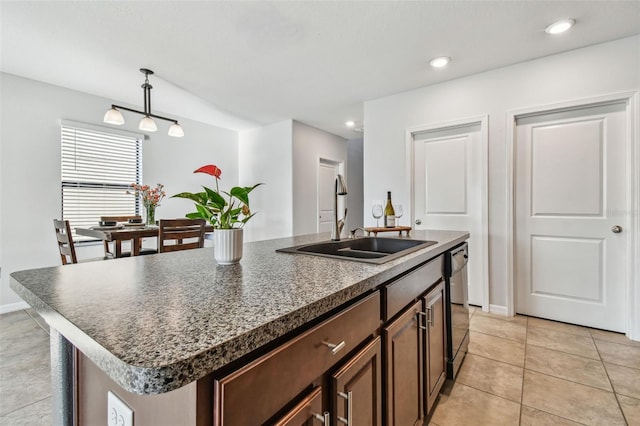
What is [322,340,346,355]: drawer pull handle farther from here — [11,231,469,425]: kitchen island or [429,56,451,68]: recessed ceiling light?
[429,56,451,68]: recessed ceiling light

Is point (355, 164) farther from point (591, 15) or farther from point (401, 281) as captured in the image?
point (401, 281)

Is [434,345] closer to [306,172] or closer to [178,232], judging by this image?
[178,232]

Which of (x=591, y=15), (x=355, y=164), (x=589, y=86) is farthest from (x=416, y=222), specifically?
(x=355, y=164)

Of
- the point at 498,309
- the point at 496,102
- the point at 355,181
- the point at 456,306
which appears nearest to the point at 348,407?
the point at 456,306

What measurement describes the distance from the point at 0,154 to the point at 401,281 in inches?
163

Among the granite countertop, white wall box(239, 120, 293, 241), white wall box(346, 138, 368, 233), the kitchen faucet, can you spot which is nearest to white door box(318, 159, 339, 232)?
white wall box(239, 120, 293, 241)

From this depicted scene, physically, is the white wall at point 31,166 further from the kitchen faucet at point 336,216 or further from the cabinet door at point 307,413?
the cabinet door at point 307,413

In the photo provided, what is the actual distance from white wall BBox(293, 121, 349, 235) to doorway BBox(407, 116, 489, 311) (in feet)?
6.26

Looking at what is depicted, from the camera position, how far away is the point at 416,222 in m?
3.51

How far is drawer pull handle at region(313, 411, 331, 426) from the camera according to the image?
680 millimetres

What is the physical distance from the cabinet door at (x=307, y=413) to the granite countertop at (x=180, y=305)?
0.60 ft

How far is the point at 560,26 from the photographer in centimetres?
228

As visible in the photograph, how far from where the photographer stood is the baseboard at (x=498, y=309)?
9.53ft

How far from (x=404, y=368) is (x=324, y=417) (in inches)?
20.5
